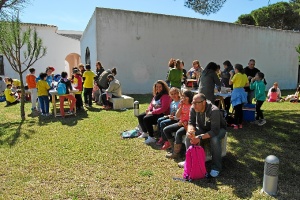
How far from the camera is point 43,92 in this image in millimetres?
8578

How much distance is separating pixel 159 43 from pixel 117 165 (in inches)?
450

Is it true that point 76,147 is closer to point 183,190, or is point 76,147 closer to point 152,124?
point 152,124

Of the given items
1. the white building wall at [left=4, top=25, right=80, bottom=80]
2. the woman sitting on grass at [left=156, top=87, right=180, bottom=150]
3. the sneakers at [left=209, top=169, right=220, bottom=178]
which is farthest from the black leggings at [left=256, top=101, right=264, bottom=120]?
the white building wall at [left=4, top=25, right=80, bottom=80]

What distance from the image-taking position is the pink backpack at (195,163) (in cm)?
394

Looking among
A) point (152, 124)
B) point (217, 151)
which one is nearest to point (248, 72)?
point (152, 124)

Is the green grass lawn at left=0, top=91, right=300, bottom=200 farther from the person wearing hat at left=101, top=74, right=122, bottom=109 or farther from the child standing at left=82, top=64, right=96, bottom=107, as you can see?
the child standing at left=82, top=64, right=96, bottom=107

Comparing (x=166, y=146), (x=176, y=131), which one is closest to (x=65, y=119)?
(x=166, y=146)

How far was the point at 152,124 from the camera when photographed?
575cm

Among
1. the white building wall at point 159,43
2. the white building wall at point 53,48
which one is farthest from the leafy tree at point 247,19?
the white building wall at point 53,48

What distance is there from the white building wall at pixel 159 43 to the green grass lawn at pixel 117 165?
7.42 metres

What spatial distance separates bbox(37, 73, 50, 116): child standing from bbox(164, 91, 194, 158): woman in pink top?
5109mm

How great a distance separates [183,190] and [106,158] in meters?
1.75

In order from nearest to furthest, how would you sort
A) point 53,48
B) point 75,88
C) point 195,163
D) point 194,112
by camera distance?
point 195,163, point 194,112, point 75,88, point 53,48

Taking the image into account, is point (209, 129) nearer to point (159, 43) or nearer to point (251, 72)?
point (251, 72)
